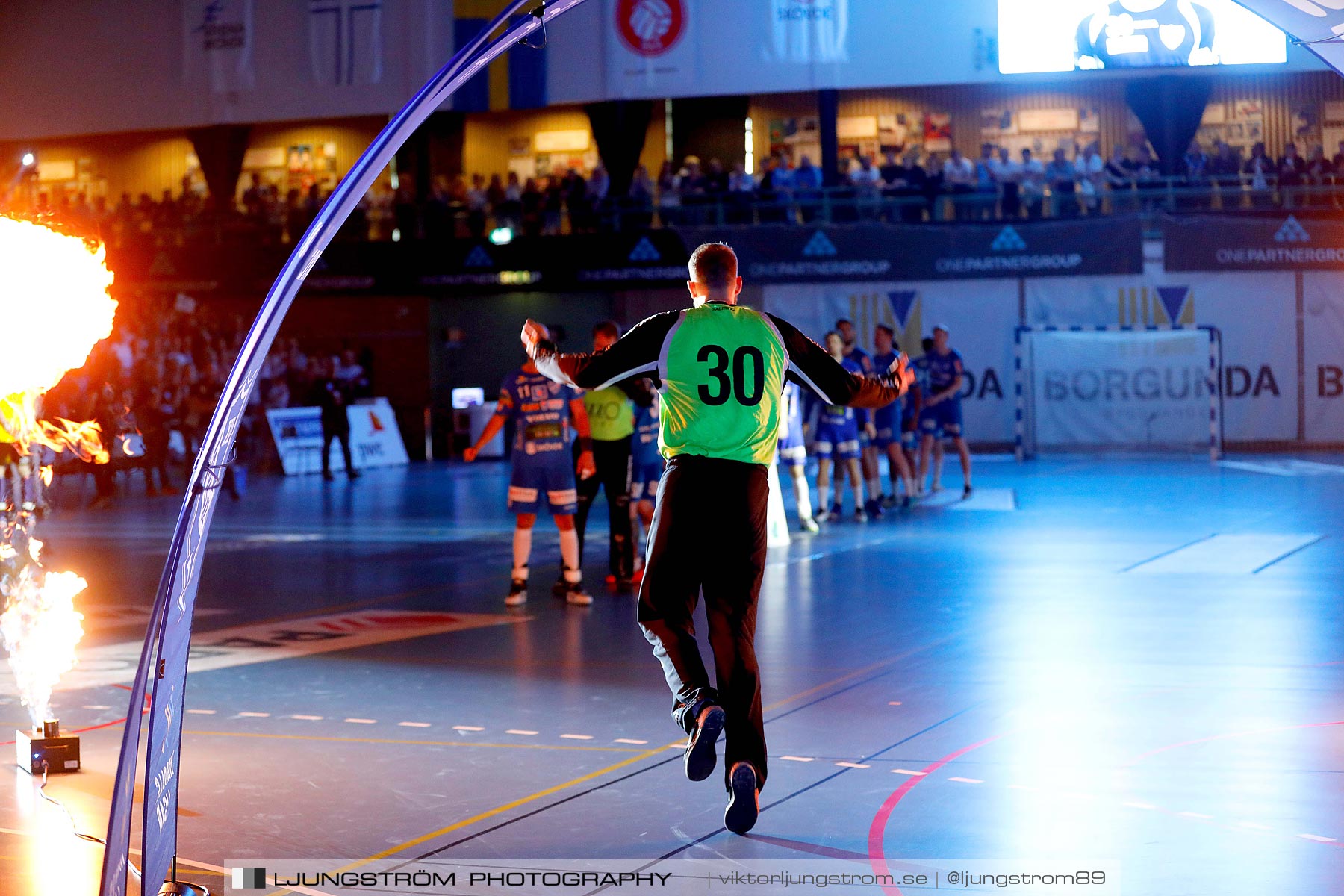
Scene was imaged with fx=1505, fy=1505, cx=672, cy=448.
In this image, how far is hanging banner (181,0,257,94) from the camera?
3572 centimetres

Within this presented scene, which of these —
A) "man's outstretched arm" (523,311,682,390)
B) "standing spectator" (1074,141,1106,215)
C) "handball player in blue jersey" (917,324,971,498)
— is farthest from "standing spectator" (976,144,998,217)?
"man's outstretched arm" (523,311,682,390)

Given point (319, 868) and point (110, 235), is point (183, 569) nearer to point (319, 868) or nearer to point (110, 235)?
point (319, 868)

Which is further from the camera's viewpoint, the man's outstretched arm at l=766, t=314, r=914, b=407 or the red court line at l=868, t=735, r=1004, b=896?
the man's outstretched arm at l=766, t=314, r=914, b=407

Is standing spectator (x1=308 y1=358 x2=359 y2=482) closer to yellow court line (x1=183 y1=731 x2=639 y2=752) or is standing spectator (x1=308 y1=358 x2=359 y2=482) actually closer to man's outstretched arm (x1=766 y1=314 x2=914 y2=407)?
yellow court line (x1=183 y1=731 x2=639 y2=752)

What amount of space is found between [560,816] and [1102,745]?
2579 mm

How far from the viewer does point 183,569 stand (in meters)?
4.77

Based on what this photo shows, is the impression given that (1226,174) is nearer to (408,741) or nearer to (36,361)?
(408,741)

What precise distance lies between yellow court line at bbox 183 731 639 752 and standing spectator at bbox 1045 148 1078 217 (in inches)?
929

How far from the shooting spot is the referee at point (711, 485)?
5516mm

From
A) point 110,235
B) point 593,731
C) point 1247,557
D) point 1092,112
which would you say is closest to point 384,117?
point 110,235

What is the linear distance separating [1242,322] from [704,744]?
84.1 feet

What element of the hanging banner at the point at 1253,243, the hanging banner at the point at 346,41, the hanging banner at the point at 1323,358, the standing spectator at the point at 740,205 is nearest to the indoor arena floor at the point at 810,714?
the hanging banner at the point at 1253,243

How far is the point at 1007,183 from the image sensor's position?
94.2 feet

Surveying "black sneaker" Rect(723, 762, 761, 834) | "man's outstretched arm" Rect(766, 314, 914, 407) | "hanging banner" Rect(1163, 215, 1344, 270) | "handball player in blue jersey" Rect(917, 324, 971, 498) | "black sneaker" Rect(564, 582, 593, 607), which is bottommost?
"black sneaker" Rect(564, 582, 593, 607)
